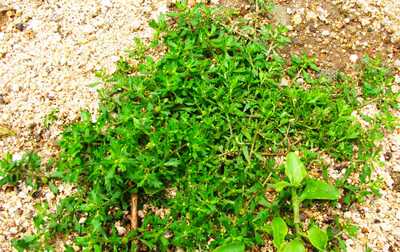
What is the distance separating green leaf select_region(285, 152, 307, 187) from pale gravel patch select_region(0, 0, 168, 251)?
4.44 feet

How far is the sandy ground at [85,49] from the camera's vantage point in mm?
3312

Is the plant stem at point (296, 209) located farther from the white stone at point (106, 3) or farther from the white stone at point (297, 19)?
the white stone at point (106, 3)

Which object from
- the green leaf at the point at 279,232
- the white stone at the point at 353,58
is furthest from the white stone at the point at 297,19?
the green leaf at the point at 279,232

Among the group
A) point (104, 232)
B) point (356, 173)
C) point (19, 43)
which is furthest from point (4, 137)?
point (356, 173)

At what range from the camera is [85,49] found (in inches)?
144

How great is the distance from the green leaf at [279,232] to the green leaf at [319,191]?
0.74ft

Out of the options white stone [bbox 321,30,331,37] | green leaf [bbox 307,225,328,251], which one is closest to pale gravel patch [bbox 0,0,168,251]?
white stone [bbox 321,30,331,37]

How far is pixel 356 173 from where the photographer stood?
10.7ft

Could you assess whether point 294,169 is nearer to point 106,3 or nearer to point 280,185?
point 280,185

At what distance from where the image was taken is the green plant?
2.95 meters

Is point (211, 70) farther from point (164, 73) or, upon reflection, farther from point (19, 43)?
point (19, 43)

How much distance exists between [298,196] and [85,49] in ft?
5.99

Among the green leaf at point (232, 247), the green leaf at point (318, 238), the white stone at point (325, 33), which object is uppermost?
the white stone at point (325, 33)

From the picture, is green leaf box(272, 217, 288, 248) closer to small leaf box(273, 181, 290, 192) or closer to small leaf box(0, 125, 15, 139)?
small leaf box(273, 181, 290, 192)
